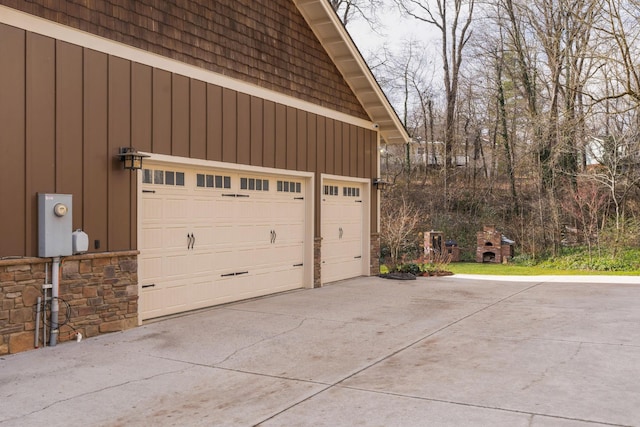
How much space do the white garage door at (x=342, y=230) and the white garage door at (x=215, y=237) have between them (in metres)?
0.88

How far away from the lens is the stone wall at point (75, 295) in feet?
19.2

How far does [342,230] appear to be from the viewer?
39.9ft

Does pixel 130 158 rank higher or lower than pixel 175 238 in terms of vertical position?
higher

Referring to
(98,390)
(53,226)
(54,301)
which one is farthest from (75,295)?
(98,390)

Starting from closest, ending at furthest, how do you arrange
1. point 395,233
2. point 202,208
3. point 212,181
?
point 202,208, point 212,181, point 395,233

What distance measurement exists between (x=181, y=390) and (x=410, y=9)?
26.2m

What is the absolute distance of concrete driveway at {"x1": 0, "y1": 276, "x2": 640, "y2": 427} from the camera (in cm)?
409

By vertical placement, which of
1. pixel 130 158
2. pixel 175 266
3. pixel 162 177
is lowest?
pixel 175 266

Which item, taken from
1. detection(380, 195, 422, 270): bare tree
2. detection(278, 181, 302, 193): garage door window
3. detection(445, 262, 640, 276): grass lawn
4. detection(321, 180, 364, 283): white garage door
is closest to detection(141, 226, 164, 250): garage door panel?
detection(278, 181, 302, 193): garage door window

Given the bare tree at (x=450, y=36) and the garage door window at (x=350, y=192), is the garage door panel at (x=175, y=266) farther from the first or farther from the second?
the bare tree at (x=450, y=36)

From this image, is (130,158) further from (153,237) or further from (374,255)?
(374,255)

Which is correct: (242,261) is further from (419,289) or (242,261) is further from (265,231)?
(419,289)

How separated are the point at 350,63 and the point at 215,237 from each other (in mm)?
5032

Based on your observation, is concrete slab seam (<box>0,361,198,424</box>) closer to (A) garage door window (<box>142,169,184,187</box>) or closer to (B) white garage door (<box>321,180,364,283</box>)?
(A) garage door window (<box>142,169,184,187</box>)
